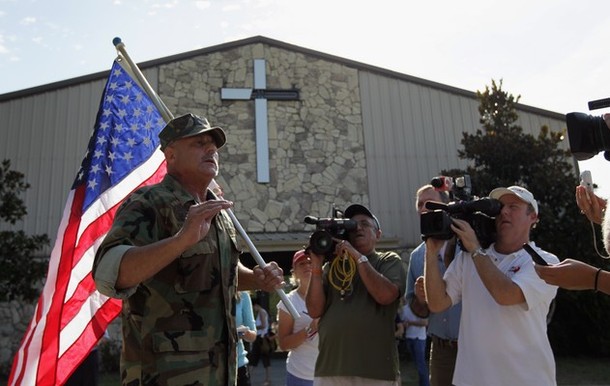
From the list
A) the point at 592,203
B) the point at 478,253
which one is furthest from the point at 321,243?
the point at 592,203

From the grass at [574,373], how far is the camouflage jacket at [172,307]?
8146 millimetres

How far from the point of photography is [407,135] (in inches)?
580

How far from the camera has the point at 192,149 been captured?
2824 millimetres

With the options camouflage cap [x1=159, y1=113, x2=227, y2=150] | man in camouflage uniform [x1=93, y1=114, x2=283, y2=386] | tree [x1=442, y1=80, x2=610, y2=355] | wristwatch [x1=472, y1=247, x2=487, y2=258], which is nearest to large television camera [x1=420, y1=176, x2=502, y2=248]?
wristwatch [x1=472, y1=247, x2=487, y2=258]

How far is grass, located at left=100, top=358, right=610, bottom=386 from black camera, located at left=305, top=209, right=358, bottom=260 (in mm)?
6797

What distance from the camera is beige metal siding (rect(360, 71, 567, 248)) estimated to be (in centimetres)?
1442

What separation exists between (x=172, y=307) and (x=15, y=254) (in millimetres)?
10502

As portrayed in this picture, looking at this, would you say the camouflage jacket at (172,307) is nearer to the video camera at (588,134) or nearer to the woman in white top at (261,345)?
the video camera at (588,134)

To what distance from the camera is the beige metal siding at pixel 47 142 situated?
1347 centimetres

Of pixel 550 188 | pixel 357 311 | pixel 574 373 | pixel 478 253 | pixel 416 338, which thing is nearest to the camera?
pixel 478 253

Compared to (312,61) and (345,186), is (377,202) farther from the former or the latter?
(312,61)

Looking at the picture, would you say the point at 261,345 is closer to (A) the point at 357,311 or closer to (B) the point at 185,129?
(A) the point at 357,311

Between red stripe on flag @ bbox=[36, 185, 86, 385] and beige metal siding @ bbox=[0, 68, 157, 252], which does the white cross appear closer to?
beige metal siding @ bbox=[0, 68, 157, 252]

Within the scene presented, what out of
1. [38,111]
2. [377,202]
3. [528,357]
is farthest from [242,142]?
[528,357]
